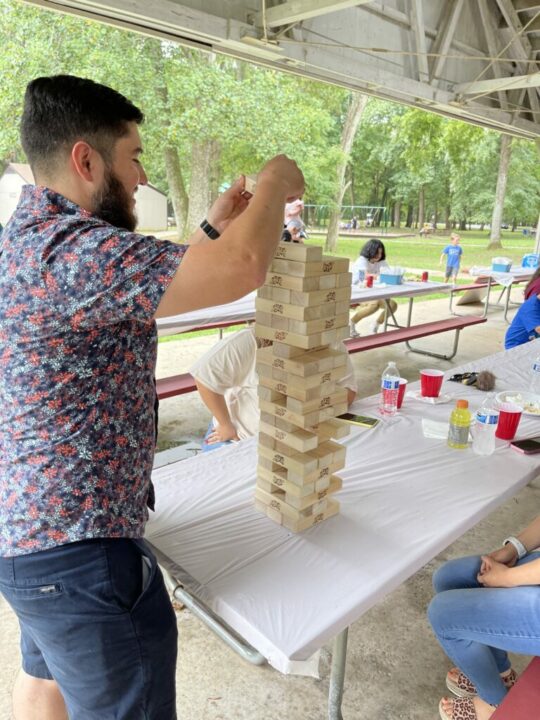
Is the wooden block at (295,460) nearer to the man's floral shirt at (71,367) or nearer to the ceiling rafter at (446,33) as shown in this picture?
the man's floral shirt at (71,367)

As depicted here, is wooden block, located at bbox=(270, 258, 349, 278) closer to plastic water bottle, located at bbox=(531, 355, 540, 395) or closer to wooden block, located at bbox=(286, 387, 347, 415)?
wooden block, located at bbox=(286, 387, 347, 415)

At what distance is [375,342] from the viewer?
16.1 ft

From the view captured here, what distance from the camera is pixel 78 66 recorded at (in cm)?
991

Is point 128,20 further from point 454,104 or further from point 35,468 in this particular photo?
point 454,104

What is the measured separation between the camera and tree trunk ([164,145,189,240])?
1255 centimetres

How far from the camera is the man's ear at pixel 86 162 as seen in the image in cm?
97

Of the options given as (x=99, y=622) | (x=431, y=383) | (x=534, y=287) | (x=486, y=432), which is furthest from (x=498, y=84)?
(x=99, y=622)

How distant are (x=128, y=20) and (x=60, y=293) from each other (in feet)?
10.8

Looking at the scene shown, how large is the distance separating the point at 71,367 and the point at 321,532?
803 millimetres

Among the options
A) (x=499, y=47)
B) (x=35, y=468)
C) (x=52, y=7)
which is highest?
(x=499, y=47)

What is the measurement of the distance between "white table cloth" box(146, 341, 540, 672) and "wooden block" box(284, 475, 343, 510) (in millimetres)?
80

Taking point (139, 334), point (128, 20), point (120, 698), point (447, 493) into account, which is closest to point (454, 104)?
point (128, 20)

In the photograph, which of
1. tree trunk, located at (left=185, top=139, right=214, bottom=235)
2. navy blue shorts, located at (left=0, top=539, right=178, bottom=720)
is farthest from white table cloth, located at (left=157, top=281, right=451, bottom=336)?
tree trunk, located at (left=185, top=139, right=214, bottom=235)

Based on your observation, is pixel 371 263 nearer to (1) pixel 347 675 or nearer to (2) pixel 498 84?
(2) pixel 498 84
